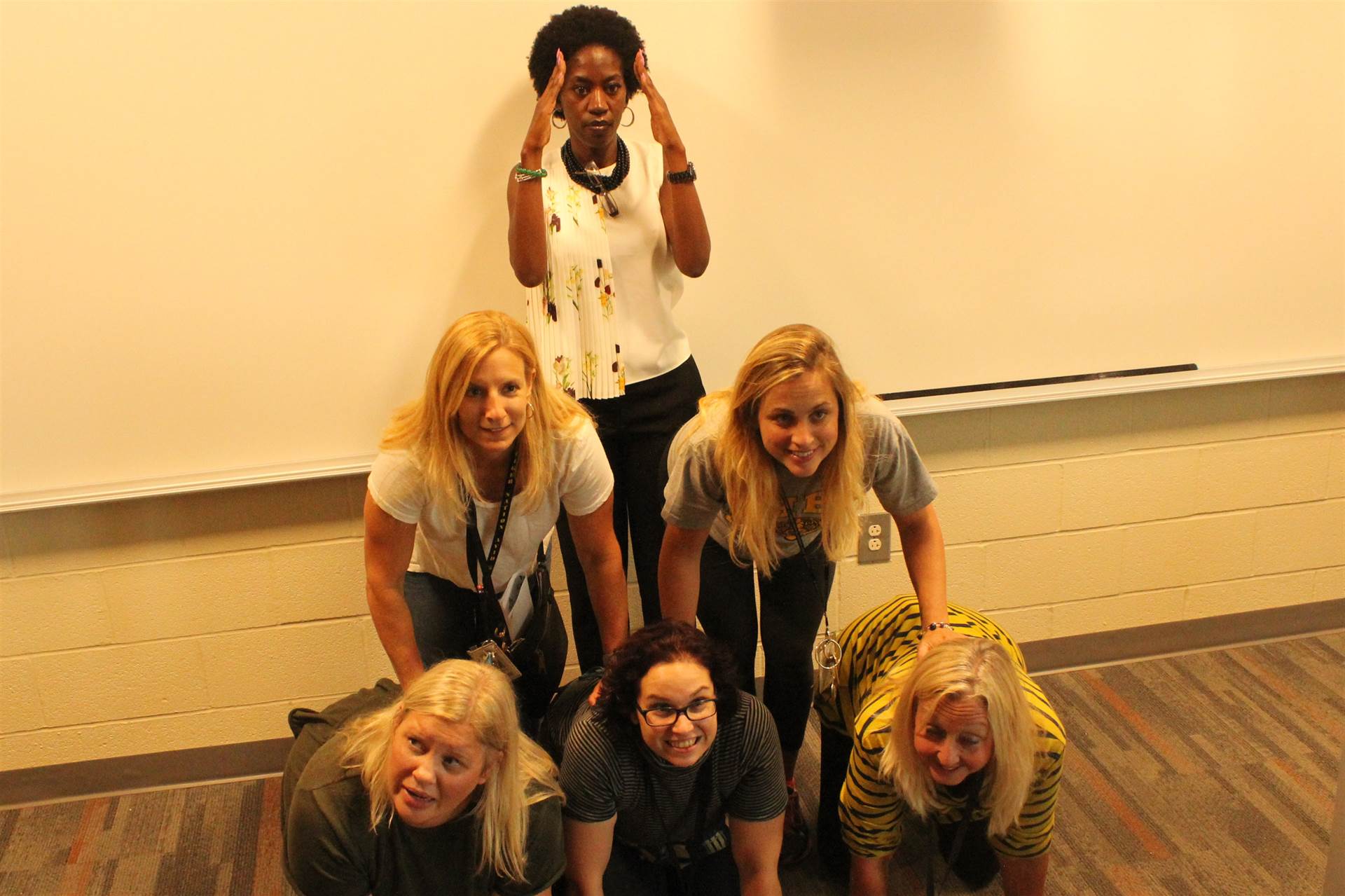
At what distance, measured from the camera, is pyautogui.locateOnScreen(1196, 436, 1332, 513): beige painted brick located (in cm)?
291

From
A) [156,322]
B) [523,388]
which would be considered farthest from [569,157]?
[156,322]

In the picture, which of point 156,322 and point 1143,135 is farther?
point 1143,135

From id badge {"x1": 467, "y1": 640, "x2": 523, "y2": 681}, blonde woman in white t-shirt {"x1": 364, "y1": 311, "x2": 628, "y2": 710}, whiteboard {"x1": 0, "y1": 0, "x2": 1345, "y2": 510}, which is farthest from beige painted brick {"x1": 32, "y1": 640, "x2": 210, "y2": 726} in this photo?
id badge {"x1": 467, "y1": 640, "x2": 523, "y2": 681}

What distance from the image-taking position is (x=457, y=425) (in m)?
1.86

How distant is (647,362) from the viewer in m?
2.25

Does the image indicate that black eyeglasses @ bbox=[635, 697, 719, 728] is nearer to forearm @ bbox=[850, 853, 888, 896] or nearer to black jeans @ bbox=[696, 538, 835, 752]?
black jeans @ bbox=[696, 538, 835, 752]

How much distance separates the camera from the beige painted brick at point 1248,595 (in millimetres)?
3029

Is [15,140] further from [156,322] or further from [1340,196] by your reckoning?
[1340,196]

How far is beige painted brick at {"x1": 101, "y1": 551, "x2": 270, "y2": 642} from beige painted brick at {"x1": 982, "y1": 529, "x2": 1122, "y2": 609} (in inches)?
73.3

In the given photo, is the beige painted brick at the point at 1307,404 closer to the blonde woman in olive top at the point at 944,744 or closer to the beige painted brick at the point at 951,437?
the beige painted brick at the point at 951,437

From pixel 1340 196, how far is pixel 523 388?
85.7 inches

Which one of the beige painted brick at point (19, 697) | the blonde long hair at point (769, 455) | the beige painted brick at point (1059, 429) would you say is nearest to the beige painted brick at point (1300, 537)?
the beige painted brick at point (1059, 429)

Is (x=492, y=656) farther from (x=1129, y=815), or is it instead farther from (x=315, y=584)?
(x=1129, y=815)

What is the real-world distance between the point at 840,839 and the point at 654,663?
2.41ft
